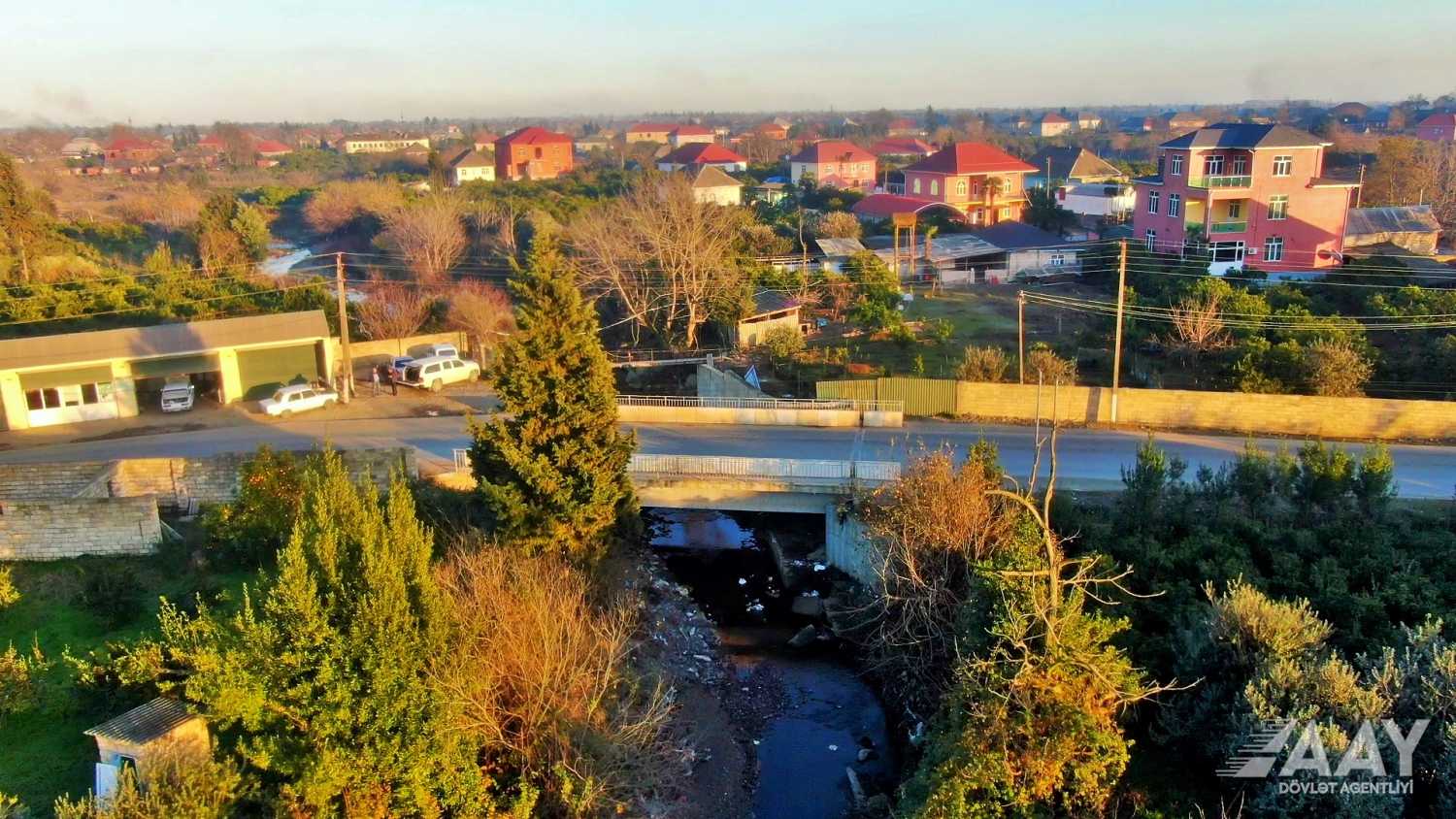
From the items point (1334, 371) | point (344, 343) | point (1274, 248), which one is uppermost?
point (1274, 248)

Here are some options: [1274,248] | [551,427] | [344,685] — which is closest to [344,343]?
[551,427]

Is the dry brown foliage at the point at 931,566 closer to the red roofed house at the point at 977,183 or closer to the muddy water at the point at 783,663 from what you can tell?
the muddy water at the point at 783,663

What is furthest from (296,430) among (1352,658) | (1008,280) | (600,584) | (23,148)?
(23,148)

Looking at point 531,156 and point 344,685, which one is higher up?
point 531,156

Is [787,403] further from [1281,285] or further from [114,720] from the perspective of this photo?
[1281,285]

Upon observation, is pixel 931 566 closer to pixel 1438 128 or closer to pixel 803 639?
pixel 803 639

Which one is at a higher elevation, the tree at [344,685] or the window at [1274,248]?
the window at [1274,248]

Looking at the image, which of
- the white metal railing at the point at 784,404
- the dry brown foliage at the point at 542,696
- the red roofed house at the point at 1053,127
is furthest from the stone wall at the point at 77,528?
the red roofed house at the point at 1053,127
